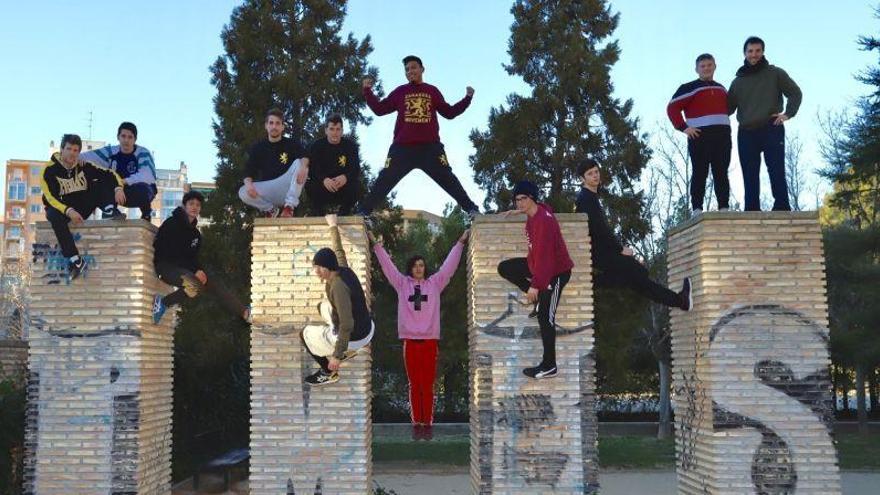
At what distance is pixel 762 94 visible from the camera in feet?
26.6

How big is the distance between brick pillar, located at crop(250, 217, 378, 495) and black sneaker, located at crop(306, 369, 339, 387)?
0.26 ft

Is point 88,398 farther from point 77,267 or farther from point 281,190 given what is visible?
point 281,190

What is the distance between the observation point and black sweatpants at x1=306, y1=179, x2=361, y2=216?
862 cm

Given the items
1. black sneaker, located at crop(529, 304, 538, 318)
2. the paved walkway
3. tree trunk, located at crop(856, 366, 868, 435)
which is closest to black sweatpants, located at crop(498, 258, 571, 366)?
black sneaker, located at crop(529, 304, 538, 318)

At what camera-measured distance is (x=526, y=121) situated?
65.2 feet

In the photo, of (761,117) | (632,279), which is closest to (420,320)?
(632,279)

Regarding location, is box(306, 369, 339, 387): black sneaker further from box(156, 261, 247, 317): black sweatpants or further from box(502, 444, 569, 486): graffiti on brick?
box(502, 444, 569, 486): graffiti on brick

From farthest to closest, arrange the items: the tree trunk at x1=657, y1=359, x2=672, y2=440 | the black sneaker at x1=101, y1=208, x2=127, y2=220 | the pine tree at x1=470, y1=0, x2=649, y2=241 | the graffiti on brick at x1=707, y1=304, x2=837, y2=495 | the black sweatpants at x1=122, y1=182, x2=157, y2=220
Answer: the tree trunk at x1=657, y1=359, x2=672, y2=440 < the pine tree at x1=470, y1=0, x2=649, y2=241 < the black sweatpants at x1=122, y1=182, x2=157, y2=220 < the black sneaker at x1=101, y1=208, x2=127, y2=220 < the graffiti on brick at x1=707, y1=304, x2=837, y2=495

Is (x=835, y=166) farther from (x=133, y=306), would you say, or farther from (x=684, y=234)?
(x=133, y=306)

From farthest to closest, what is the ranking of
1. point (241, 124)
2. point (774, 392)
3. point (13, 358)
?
point (241, 124) → point (13, 358) → point (774, 392)

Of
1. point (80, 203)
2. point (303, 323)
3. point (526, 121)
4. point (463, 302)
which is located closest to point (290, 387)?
point (303, 323)

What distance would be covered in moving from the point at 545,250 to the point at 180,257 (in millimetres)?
4357

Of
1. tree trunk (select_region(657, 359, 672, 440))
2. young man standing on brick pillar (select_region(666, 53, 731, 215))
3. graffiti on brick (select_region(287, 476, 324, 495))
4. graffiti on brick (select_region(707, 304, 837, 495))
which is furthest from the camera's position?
tree trunk (select_region(657, 359, 672, 440))

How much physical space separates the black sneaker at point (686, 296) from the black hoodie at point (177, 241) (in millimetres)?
5808
